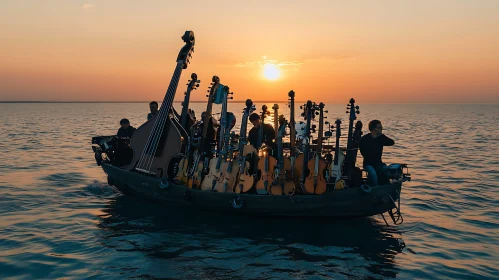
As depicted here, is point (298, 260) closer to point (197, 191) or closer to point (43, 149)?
point (197, 191)

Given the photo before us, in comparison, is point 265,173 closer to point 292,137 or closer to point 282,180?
point 282,180

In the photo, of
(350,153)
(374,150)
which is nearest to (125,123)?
(350,153)

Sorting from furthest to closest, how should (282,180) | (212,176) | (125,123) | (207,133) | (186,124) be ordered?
1. (125,123)
2. (186,124)
3. (207,133)
4. (212,176)
5. (282,180)

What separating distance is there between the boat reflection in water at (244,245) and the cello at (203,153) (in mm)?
1127

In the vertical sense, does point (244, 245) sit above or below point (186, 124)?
below

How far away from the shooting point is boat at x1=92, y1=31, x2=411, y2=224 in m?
10.8

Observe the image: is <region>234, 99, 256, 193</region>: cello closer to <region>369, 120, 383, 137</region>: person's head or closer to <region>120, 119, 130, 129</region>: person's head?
<region>369, 120, 383, 137</region>: person's head

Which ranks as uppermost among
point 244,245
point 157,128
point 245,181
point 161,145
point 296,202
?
point 157,128

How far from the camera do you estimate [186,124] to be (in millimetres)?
14125

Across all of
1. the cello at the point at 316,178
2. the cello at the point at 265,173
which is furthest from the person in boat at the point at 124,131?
the cello at the point at 316,178

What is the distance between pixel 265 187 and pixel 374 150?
115 inches

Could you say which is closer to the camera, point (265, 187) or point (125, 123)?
point (265, 187)

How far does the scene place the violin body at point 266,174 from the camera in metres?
11.2

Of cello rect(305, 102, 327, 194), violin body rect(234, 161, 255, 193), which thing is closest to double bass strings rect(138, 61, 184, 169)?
violin body rect(234, 161, 255, 193)
